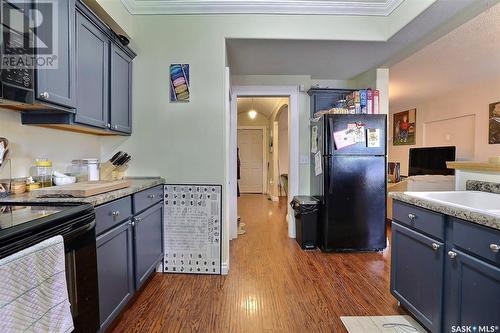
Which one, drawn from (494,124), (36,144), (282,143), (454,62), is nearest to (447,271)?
(36,144)

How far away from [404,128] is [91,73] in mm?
7012

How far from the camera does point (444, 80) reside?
4.34 metres

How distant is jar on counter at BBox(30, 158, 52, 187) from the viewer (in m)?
1.69

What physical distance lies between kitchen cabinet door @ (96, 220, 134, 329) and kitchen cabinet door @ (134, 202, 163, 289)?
2.8 inches

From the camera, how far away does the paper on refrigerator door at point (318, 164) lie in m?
2.98

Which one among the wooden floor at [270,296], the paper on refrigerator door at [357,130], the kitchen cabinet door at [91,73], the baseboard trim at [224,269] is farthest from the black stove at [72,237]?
the paper on refrigerator door at [357,130]

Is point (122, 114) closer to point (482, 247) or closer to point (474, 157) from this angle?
point (482, 247)

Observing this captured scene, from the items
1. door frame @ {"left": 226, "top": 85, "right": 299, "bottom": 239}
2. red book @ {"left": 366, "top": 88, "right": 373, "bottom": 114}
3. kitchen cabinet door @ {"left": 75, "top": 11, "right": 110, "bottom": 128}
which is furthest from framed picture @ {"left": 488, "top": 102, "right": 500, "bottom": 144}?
kitchen cabinet door @ {"left": 75, "top": 11, "right": 110, "bottom": 128}

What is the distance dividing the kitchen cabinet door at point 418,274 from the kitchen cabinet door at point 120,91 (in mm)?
2339

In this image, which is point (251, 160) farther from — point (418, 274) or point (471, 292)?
point (471, 292)

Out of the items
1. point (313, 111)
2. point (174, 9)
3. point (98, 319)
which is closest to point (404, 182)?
point (313, 111)

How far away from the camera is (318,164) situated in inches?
120

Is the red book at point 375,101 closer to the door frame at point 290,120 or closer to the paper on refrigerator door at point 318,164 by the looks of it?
the paper on refrigerator door at point 318,164

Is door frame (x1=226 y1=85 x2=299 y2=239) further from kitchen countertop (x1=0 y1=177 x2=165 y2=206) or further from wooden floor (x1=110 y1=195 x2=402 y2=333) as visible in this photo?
kitchen countertop (x1=0 y1=177 x2=165 y2=206)
